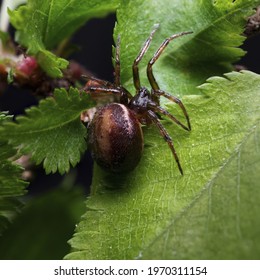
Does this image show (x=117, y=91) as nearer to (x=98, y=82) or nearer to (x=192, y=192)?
(x=98, y=82)

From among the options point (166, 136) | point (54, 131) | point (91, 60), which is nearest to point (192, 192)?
point (166, 136)

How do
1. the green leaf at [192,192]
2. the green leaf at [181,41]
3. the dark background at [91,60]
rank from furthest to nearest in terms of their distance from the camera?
1. the dark background at [91,60]
2. the green leaf at [181,41]
3. the green leaf at [192,192]

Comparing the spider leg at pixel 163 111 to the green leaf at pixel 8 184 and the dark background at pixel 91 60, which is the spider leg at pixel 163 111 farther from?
the dark background at pixel 91 60

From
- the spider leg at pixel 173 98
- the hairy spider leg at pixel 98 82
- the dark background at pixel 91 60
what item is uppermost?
the spider leg at pixel 173 98

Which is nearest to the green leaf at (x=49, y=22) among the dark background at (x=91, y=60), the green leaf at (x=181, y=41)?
the green leaf at (x=181, y=41)

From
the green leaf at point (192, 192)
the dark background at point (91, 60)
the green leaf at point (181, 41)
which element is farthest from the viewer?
the dark background at point (91, 60)

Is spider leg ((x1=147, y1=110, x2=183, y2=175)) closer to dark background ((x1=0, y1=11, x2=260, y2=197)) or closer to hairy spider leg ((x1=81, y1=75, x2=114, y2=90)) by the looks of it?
hairy spider leg ((x1=81, y1=75, x2=114, y2=90))

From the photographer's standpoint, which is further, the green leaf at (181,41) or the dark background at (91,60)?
the dark background at (91,60)
